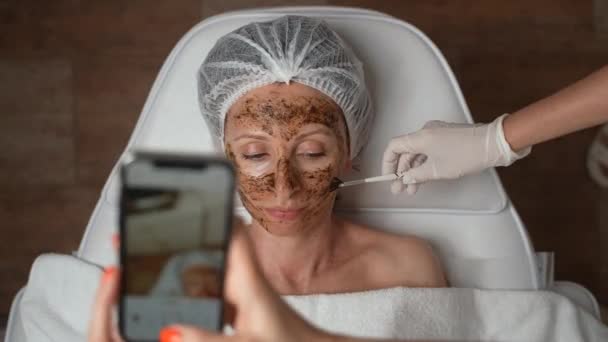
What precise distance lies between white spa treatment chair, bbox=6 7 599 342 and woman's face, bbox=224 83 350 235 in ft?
0.76

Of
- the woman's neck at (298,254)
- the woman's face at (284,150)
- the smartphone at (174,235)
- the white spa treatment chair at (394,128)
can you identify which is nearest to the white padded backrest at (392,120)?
the white spa treatment chair at (394,128)

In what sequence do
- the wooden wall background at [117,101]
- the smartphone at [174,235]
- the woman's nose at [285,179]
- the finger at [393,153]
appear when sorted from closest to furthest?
1. the smartphone at [174,235]
2. the woman's nose at [285,179]
3. the finger at [393,153]
4. the wooden wall background at [117,101]

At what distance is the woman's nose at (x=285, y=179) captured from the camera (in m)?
0.88

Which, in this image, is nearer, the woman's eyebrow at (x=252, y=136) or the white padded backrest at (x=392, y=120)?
the woman's eyebrow at (x=252, y=136)

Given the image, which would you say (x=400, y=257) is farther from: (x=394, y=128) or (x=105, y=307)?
(x=105, y=307)

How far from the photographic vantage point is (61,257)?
3.67 ft

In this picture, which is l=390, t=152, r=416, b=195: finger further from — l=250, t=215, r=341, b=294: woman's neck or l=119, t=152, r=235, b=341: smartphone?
l=119, t=152, r=235, b=341: smartphone

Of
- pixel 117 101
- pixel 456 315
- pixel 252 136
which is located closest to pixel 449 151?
pixel 456 315

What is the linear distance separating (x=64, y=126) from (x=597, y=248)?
167 centimetres

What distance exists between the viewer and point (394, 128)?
3.90 feet

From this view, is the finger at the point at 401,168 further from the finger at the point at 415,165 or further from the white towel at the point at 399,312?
the white towel at the point at 399,312

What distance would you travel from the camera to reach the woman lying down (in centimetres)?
90

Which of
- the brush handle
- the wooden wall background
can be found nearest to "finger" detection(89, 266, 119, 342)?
the brush handle

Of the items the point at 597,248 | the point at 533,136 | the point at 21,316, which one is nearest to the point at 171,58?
the point at 21,316
